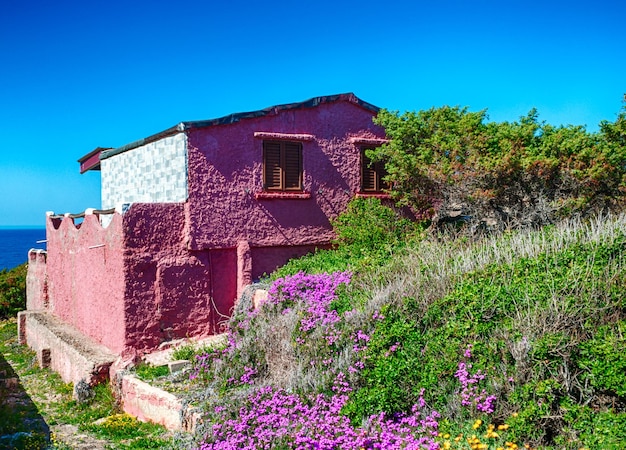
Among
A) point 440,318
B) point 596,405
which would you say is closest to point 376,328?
point 440,318

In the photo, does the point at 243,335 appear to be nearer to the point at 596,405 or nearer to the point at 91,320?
the point at 91,320

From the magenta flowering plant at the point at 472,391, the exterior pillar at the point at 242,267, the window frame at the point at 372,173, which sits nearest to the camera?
the magenta flowering plant at the point at 472,391

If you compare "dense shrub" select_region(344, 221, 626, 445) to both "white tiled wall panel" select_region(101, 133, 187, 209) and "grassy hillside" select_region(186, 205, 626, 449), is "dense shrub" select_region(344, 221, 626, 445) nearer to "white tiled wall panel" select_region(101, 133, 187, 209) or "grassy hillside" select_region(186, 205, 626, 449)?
"grassy hillside" select_region(186, 205, 626, 449)

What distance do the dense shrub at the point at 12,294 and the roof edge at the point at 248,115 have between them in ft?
32.3

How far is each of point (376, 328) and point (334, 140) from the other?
6.67 meters

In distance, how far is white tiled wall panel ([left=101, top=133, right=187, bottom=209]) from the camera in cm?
1085

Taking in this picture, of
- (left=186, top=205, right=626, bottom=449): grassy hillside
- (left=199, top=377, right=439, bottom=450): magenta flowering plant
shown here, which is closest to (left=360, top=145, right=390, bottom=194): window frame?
(left=186, top=205, right=626, bottom=449): grassy hillside

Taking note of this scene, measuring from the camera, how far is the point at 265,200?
38.7 feet

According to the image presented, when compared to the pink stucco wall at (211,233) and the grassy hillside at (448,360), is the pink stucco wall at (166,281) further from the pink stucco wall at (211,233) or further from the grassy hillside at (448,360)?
the grassy hillside at (448,360)

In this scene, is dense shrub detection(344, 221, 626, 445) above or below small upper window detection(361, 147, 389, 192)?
below

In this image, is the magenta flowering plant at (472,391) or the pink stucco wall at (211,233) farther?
the pink stucco wall at (211,233)

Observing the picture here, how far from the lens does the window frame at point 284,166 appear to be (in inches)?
467

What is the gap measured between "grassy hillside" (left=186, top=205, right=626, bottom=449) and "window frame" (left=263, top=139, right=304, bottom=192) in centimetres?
381

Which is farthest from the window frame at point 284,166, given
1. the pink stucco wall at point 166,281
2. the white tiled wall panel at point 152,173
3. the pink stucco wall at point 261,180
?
the pink stucco wall at point 166,281
